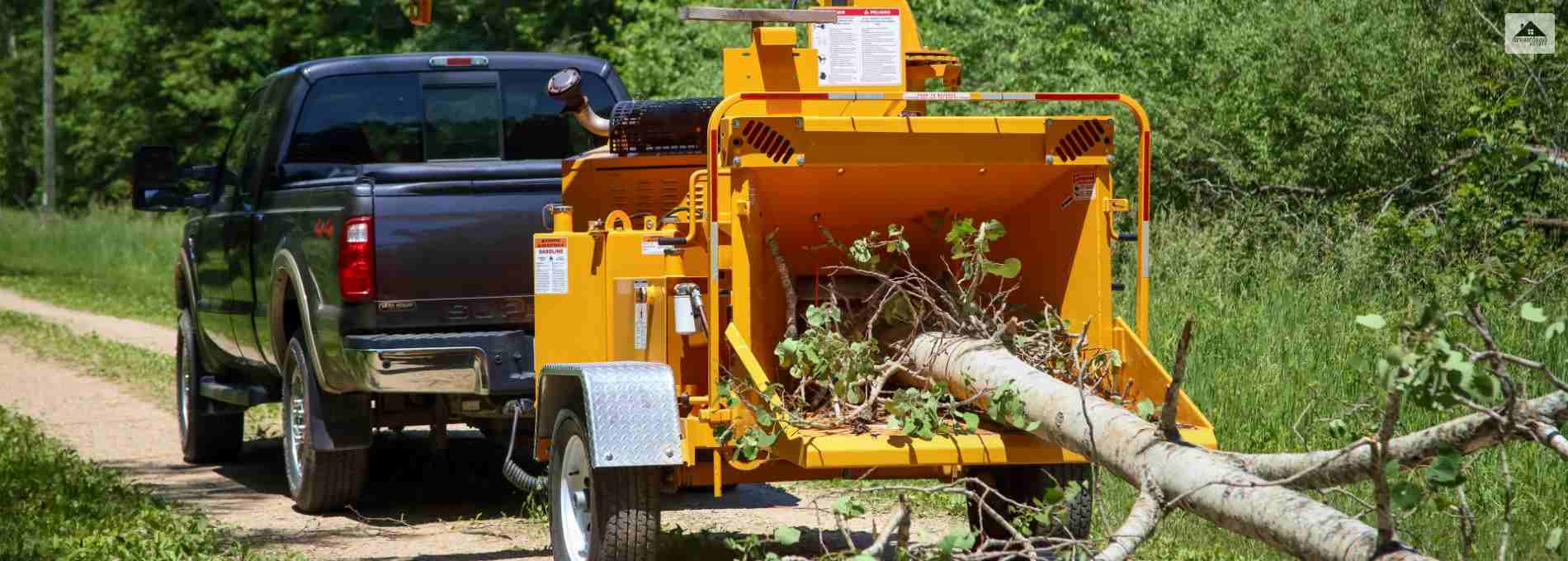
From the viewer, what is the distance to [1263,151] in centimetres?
1252

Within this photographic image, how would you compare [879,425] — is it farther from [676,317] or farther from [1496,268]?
[1496,268]

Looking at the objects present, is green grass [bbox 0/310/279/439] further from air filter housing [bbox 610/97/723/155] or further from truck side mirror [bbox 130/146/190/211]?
air filter housing [bbox 610/97/723/155]

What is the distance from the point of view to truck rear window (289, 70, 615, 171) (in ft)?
28.9

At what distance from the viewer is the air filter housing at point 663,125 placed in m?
6.77

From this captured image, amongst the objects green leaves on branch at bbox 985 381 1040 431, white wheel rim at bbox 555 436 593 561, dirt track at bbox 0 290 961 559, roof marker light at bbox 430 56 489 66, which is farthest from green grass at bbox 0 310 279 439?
green leaves on branch at bbox 985 381 1040 431

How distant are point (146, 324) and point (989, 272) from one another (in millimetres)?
15925

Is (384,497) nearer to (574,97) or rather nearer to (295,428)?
(295,428)

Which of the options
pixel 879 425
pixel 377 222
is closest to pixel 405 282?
pixel 377 222

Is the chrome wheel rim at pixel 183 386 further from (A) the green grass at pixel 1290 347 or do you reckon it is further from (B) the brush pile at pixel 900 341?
(B) the brush pile at pixel 900 341

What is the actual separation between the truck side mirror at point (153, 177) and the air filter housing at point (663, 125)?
3658mm

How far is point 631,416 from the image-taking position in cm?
575

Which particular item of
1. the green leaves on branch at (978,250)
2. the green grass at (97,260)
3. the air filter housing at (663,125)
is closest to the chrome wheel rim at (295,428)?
the air filter housing at (663,125)

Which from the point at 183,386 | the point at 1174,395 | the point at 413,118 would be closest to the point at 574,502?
the point at 1174,395

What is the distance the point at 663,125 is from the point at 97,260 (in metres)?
26.0
